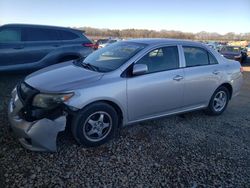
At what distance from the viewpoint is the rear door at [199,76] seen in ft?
15.1

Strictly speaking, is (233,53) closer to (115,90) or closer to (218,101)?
(218,101)

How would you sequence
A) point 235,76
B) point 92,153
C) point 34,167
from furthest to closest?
1. point 235,76
2. point 92,153
3. point 34,167

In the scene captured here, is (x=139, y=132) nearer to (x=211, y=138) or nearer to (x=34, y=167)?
(x=211, y=138)

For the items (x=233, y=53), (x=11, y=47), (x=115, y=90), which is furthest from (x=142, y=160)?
(x=233, y=53)

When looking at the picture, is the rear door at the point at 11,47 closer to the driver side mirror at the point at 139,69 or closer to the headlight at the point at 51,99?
the headlight at the point at 51,99

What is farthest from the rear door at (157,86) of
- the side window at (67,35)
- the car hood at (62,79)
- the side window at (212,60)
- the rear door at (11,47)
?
the rear door at (11,47)

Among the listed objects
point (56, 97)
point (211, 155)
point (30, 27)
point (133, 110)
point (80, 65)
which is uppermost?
point (30, 27)

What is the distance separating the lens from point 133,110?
3.97 meters

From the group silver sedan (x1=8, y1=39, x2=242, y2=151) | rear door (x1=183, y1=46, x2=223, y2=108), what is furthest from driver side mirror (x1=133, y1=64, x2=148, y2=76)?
rear door (x1=183, y1=46, x2=223, y2=108)

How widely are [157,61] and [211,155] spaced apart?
68.0 inches

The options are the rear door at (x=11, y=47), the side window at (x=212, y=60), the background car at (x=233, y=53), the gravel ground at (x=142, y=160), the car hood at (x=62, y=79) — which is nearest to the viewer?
the gravel ground at (x=142, y=160)

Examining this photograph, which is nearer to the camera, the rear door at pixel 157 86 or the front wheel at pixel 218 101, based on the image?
the rear door at pixel 157 86

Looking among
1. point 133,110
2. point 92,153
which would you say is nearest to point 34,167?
point 92,153

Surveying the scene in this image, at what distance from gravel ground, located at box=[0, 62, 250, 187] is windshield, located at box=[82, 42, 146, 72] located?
1170 millimetres
